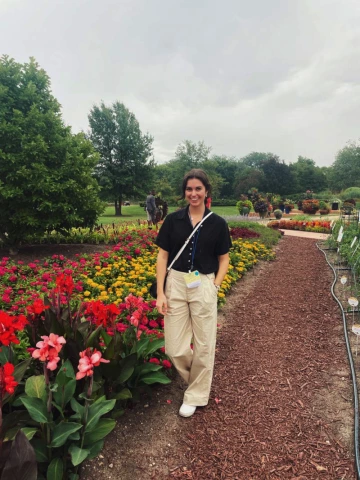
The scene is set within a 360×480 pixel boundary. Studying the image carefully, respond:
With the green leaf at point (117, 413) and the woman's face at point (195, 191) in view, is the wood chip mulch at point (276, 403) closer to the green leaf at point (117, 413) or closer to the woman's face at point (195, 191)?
the green leaf at point (117, 413)

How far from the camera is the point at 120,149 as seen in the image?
28.7m

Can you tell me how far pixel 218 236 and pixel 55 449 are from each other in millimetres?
1670

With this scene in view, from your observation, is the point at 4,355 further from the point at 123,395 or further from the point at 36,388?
the point at 123,395

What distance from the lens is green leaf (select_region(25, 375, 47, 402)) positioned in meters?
1.75

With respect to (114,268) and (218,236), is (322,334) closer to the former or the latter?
(218,236)

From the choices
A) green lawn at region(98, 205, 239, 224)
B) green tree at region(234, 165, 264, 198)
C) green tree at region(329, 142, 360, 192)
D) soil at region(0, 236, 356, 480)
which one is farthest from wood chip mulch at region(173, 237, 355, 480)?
green tree at region(329, 142, 360, 192)

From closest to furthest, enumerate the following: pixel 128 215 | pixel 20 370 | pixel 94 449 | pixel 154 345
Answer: pixel 94 449 < pixel 20 370 < pixel 154 345 < pixel 128 215

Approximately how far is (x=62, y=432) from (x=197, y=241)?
142cm

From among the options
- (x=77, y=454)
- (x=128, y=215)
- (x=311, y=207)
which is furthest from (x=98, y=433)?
(x=128, y=215)

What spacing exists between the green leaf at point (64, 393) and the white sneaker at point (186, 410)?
0.99 meters

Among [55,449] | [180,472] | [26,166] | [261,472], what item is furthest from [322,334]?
[26,166]

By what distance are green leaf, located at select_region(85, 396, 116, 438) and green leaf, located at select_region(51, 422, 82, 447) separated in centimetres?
8

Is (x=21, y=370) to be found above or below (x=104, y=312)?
below

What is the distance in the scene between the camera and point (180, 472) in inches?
78.0
